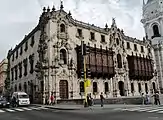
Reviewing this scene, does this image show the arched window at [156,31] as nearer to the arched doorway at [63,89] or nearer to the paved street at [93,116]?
the arched doorway at [63,89]

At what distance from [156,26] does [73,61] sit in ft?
99.4

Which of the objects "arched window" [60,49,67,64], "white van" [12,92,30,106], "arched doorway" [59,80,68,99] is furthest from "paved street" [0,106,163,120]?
"arched window" [60,49,67,64]

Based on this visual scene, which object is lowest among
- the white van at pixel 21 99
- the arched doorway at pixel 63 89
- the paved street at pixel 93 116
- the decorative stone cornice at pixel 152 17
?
the paved street at pixel 93 116

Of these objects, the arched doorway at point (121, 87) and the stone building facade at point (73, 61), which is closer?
the stone building facade at point (73, 61)

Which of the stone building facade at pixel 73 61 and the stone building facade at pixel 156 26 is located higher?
the stone building facade at pixel 156 26

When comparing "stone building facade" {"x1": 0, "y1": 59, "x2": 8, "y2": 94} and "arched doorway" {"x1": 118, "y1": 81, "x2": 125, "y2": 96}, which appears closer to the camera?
"arched doorway" {"x1": 118, "y1": 81, "x2": 125, "y2": 96}

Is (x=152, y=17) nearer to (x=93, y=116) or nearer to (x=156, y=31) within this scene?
(x=156, y=31)

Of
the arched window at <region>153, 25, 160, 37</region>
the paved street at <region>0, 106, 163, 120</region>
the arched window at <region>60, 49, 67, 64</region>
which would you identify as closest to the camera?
the paved street at <region>0, 106, 163, 120</region>

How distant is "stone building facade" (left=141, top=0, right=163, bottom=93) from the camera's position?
48794 millimetres

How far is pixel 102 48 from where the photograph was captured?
1457 inches

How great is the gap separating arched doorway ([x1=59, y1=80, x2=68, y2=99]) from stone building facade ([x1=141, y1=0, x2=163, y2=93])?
2572 centimetres

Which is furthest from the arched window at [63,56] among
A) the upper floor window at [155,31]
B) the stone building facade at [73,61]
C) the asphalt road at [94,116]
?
the upper floor window at [155,31]

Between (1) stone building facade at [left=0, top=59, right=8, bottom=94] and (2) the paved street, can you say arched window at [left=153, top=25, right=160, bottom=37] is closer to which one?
(2) the paved street

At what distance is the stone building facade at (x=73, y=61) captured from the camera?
101 feet
